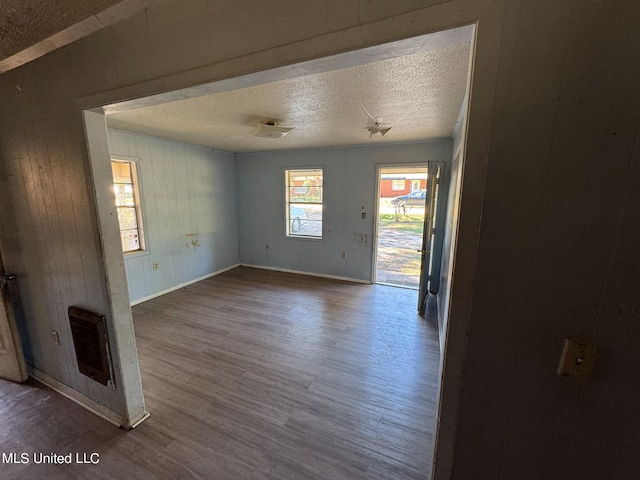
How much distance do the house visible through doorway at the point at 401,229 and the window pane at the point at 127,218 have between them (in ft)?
12.6

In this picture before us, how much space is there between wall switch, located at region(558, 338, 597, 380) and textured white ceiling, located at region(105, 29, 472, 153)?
35.5 inches

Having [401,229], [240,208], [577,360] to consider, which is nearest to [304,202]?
[240,208]

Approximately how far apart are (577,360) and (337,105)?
224 centimetres

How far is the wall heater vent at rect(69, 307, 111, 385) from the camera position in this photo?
1620mm

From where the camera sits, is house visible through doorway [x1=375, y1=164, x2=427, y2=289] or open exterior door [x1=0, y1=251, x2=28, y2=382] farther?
house visible through doorway [x1=375, y1=164, x2=427, y2=289]

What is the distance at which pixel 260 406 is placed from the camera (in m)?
1.90

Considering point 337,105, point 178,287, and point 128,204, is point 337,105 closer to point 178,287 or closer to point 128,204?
point 128,204

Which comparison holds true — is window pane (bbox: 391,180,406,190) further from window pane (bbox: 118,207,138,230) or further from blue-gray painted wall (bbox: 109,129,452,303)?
window pane (bbox: 118,207,138,230)

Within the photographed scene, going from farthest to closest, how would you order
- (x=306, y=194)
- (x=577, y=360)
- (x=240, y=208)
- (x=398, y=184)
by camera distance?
(x=398, y=184), (x=240, y=208), (x=306, y=194), (x=577, y=360)

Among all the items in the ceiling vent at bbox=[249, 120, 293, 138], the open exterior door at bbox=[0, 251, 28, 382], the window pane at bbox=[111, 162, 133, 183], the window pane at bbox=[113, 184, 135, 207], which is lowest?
the open exterior door at bbox=[0, 251, 28, 382]

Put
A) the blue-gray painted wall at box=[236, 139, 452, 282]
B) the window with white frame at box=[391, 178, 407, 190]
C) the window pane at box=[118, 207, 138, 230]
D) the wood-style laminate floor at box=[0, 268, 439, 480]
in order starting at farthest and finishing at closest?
the window with white frame at box=[391, 178, 407, 190] < the blue-gray painted wall at box=[236, 139, 452, 282] < the window pane at box=[118, 207, 138, 230] < the wood-style laminate floor at box=[0, 268, 439, 480]

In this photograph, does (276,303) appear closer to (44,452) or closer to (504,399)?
(44,452)

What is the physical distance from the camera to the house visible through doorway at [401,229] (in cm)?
506

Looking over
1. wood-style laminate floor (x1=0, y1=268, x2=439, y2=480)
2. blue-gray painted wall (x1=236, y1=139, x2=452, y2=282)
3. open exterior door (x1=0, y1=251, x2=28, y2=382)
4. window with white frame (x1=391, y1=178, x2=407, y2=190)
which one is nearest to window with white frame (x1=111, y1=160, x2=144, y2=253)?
wood-style laminate floor (x1=0, y1=268, x2=439, y2=480)
